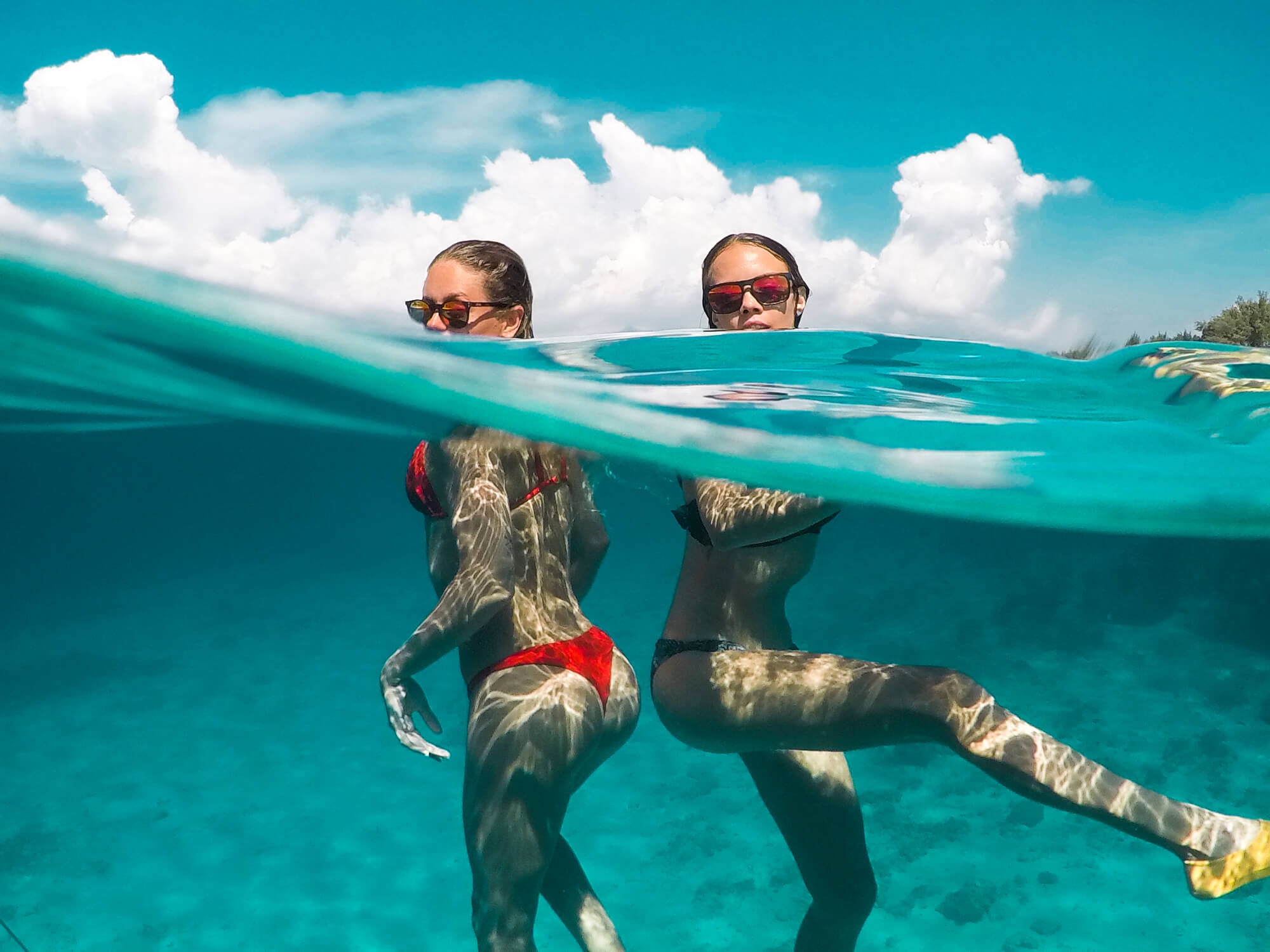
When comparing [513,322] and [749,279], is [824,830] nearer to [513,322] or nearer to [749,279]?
[749,279]

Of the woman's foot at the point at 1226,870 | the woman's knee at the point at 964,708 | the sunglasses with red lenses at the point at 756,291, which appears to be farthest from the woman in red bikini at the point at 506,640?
the woman's foot at the point at 1226,870

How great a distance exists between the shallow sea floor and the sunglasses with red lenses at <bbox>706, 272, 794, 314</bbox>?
1.23m

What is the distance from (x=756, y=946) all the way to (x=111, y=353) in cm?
766

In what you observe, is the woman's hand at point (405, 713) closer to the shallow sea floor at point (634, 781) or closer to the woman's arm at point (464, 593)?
the woman's arm at point (464, 593)

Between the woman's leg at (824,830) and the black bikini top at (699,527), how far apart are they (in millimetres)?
1095

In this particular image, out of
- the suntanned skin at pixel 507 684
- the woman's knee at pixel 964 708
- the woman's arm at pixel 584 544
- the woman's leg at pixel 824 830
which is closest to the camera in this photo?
the woman's knee at pixel 964 708

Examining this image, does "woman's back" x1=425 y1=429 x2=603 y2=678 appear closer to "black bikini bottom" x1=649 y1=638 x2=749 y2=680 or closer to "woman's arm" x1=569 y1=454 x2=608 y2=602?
"woman's arm" x1=569 y1=454 x2=608 y2=602

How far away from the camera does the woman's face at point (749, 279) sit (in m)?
3.84

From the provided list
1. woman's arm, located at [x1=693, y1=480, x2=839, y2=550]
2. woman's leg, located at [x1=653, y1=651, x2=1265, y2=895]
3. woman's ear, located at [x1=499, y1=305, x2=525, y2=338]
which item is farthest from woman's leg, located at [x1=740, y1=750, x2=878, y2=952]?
woman's ear, located at [x1=499, y1=305, x2=525, y2=338]

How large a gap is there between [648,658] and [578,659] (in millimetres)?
17153

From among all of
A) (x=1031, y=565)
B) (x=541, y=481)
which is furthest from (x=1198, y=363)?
(x=1031, y=565)

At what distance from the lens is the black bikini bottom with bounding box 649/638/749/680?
334cm

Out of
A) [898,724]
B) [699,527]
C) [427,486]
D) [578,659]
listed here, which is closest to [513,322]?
[427,486]

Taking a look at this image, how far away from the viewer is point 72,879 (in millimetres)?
9742
